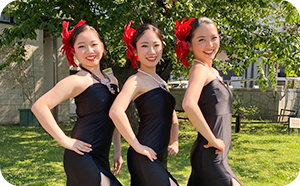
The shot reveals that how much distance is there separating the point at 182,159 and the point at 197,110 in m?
4.15

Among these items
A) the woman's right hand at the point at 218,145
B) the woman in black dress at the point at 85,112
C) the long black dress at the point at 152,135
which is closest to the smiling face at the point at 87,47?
the woman in black dress at the point at 85,112

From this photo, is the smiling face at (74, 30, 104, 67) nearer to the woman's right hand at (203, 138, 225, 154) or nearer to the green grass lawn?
the woman's right hand at (203, 138, 225, 154)

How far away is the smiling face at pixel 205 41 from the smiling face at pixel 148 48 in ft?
0.88

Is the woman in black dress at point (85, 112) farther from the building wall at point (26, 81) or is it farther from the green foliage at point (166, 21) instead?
the building wall at point (26, 81)

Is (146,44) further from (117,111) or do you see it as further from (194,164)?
(194,164)

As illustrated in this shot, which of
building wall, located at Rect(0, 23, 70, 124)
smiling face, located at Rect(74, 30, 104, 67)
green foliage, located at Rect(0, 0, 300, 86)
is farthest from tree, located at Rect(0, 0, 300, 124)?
building wall, located at Rect(0, 23, 70, 124)

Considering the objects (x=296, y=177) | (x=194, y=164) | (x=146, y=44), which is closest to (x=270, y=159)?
(x=296, y=177)

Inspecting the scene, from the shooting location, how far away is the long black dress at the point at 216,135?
6.53ft

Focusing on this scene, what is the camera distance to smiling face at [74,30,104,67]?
213 centimetres

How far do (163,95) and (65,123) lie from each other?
8920mm

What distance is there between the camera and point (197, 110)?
193 centimetres

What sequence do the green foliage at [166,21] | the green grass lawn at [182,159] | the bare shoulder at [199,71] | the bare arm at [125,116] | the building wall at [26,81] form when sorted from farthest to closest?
the building wall at [26,81]
the green foliage at [166,21]
the green grass lawn at [182,159]
the bare shoulder at [199,71]
the bare arm at [125,116]

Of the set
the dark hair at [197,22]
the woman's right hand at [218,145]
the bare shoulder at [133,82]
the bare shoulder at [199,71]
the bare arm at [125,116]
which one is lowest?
the woman's right hand at [218,145]

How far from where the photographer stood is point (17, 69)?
9867 mm
